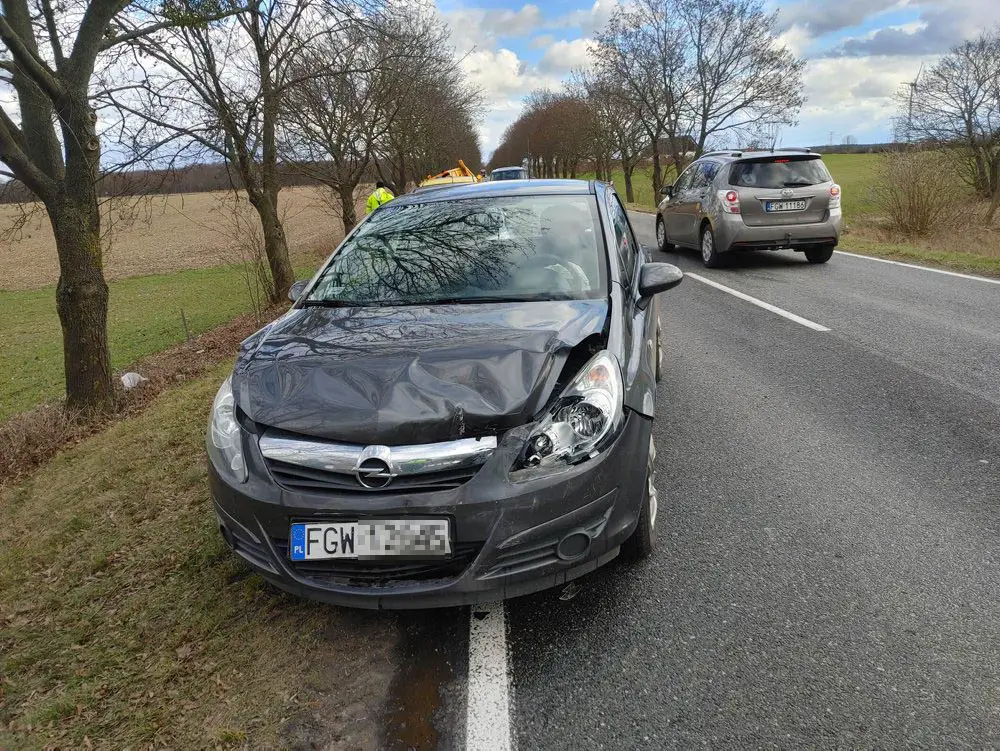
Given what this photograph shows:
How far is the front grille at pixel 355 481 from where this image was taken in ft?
7.14

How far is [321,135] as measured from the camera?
17047 millimetres

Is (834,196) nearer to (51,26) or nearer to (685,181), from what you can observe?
(685,181)

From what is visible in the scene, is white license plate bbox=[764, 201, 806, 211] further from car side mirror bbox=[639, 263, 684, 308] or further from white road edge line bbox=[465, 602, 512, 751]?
white road edge line bbox=[465, 602, 512, 751]

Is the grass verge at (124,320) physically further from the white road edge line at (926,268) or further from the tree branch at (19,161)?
the white road edge line at (926,268)

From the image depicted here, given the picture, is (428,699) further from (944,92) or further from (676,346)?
(944,92)

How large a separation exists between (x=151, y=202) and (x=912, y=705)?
9.96 metres

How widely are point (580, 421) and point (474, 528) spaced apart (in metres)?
0.53

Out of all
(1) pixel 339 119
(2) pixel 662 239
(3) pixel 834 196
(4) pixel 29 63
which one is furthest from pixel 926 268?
(1) pixel 339 119

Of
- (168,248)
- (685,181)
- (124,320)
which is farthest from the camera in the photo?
(168,248)

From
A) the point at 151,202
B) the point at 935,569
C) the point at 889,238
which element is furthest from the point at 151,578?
the point at 889,238

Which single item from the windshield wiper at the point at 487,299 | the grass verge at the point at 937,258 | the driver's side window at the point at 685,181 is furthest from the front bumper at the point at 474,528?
the driver's side window at the point at 685,181

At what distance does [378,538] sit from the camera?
85.6 inches

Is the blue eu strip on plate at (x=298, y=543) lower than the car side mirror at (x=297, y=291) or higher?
lower

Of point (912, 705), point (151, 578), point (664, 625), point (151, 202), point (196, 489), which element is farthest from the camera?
point (151, 202)
